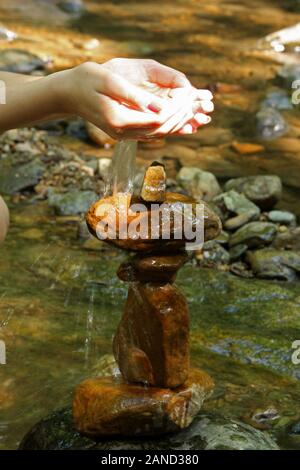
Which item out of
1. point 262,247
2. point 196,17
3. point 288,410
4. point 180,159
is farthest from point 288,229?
point 196,17

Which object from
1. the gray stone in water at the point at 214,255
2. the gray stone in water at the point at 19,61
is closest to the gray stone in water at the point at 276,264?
the gray stone in water at the point at 214,255

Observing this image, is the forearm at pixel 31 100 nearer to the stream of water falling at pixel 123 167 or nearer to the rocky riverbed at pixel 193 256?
the stream of water falling at pixel 123 167

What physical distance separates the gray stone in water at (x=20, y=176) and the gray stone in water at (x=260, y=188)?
1296 mm

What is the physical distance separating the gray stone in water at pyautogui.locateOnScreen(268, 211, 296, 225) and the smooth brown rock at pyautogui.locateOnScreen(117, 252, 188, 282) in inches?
110

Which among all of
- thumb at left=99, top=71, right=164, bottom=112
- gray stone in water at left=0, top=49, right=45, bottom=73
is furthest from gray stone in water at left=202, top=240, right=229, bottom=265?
gray stone in water at left=0, top=49, right=45, bottom=73

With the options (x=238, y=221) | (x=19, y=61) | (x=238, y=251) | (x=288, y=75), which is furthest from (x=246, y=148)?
(x=19, y=61)

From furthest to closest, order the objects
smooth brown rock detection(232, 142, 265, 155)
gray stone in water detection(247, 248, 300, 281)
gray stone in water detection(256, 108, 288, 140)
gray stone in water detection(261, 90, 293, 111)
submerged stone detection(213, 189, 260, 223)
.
Result: gray stone in water detection(261, 90, 293, 111) < gray stone in water detection(256, 108, 288, 140) < smooth brown rock detection(232, 142, 265, 155) < submerged stone detection(213, 189, 260, 223) < gray stone in water detection(247, 248, 300, 281)

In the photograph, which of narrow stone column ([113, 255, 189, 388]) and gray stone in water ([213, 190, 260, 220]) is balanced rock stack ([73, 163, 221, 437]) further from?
gray stone in water ([213, 190, 260, 220])

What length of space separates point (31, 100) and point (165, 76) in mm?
438

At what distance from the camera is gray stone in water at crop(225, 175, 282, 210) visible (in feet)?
19.0

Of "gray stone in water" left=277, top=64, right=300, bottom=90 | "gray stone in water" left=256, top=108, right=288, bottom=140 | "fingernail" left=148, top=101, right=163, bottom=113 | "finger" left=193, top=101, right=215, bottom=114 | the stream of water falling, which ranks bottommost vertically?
"gray stone in water" left=256, top=108, right=288, bottom=140

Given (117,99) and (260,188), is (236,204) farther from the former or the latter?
(117,99)

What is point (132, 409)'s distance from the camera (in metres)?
2.81

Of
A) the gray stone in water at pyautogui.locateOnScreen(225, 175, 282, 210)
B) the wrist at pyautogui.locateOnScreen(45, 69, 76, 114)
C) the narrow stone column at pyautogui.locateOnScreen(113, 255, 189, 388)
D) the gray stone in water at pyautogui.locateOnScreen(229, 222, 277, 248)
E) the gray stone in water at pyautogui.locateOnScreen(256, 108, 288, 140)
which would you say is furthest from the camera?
the gray stone in water at pyautogui.locateOnScreen(256, 108, 288, 140)
